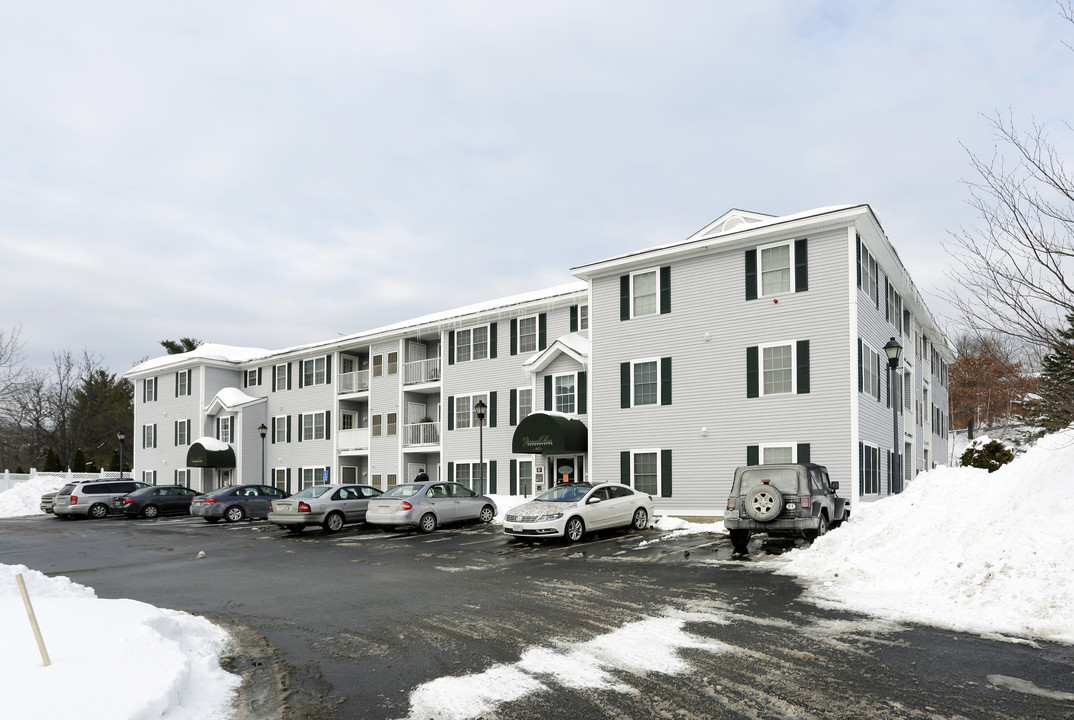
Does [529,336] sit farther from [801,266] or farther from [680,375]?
[801,266]

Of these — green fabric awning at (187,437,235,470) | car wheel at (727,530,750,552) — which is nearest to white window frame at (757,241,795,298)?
car wheel at (727,530,750,552)

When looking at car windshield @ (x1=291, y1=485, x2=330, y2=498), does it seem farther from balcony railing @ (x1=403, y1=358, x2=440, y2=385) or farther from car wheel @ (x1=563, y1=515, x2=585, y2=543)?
balcony railing @ (x1=403, y1=358, x2=440, y2=385)

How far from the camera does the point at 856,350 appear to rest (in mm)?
20531

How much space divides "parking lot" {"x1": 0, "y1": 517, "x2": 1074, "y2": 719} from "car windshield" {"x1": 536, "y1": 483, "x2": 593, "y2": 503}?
4.80ft

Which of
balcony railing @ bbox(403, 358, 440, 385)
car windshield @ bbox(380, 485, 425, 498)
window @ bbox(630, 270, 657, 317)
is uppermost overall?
window @ bbox(630, 270, 657, 317)

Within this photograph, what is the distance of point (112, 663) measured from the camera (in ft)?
19.8

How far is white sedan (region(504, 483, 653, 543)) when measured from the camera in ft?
57.9

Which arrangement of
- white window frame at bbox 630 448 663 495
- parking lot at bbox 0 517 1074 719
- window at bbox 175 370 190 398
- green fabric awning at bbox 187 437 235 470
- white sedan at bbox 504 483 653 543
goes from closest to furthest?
1. parking lot at bbox 0 517 1074 719
2. white sedan at bbox 504 483 653 543
3. white window frame at bbox 630 448 663 495
4. green fabric awning at bbox 187 437 235 470
5. window at bbox 175 370 190 398

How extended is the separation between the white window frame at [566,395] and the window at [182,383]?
93.6 ft

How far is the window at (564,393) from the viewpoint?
90.2 feet

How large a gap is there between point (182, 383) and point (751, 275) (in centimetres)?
3745

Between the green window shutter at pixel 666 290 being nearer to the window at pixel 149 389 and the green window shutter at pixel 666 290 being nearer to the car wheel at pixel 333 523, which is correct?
the car wheel at pixel 333 523

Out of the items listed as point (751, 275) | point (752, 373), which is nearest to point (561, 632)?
point (752, 373)

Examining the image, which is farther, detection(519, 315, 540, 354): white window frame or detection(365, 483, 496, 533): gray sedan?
detection(519, 315, 540, 354): white window frame
